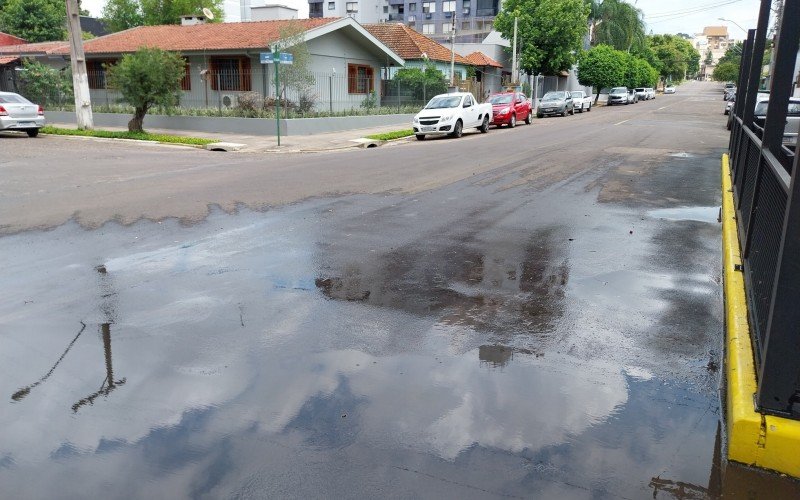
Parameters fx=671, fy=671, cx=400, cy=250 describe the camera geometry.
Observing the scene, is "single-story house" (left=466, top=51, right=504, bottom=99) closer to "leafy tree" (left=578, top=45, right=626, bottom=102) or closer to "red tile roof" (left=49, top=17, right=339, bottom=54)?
"leafy tree" (left=578, top=45, right=626, bottom=102)

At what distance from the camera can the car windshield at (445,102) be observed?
27.3 m

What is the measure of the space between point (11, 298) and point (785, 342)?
20.9 ft

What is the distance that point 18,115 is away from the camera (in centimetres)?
2348

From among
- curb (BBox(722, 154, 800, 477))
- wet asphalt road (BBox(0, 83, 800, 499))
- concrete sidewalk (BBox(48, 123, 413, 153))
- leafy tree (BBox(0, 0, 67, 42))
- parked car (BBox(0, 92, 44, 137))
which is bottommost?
concrete sidewalk (BBox(48, 123, 413, 153))

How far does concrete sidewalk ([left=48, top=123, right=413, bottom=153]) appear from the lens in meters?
22.2

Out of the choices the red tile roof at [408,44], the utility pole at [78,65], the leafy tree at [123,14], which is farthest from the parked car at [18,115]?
the leafy tree at [123,14]

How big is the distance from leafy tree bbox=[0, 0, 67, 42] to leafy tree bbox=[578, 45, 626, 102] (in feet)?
151

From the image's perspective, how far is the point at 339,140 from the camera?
2516 cm

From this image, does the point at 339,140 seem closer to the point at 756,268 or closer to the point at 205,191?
the point at 205,191

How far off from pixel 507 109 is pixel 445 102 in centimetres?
546

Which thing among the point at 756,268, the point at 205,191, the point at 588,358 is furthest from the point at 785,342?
the point at 205,191

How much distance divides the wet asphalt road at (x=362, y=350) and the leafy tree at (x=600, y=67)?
188ft

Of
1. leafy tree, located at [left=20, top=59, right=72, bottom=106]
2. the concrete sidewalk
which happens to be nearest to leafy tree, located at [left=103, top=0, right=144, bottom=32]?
leafy tree, located at [left=20, top=59, right=72, bottom=106]

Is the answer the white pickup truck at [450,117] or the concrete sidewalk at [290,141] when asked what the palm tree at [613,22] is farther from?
the concrete sidewalk at [290,141]
